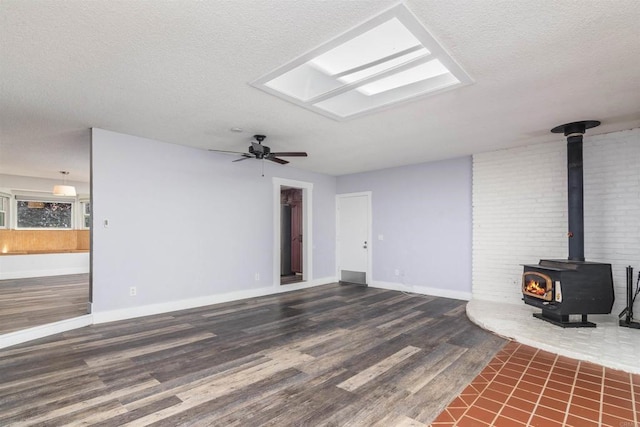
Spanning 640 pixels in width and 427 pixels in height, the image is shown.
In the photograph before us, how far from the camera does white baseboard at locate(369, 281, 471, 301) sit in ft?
18.6

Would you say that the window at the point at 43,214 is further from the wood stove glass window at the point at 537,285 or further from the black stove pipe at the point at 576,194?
the black stove pipe at the point at 576,194

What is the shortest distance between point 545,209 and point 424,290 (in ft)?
8.16

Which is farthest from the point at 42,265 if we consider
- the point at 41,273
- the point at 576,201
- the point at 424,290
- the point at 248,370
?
the point at 576,201

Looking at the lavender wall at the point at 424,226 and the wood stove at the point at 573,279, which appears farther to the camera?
the lavender wall at the point at 424,226

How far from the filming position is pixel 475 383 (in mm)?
2600

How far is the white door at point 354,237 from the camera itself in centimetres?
720

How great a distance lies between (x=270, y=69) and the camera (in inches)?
105

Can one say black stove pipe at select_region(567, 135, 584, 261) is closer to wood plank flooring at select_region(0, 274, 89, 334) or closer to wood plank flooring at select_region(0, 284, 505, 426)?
wood plank flooring at select_region(0, 284, 505, 426)

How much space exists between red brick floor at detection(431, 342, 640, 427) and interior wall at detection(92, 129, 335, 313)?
419 centimetres

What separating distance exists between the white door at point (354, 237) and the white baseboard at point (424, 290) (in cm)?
40

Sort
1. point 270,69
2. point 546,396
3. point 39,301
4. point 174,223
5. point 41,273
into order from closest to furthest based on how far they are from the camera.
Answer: point 546,396
point 270,69
point 174,223
point 39,301
point 41,273

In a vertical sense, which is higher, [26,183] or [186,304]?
[26,183]

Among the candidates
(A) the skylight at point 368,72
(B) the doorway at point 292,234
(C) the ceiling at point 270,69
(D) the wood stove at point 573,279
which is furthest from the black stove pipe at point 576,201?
(B) the doorway at point 292,234

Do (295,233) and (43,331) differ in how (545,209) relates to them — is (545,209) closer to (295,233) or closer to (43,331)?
(295,233)
